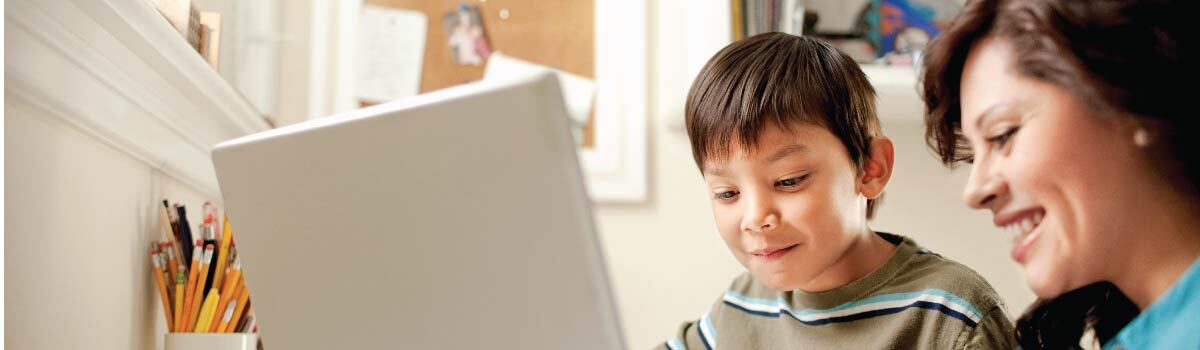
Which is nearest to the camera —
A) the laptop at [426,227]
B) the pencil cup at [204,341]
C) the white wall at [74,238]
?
the laptop at [426,227]

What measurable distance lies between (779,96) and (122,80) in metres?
0.61

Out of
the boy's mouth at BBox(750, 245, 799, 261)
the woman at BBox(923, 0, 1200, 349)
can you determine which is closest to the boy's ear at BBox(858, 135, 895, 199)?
the boy's mouth at BBox(750, 245, 799, 261)

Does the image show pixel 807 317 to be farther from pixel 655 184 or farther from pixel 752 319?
pixel 655 184

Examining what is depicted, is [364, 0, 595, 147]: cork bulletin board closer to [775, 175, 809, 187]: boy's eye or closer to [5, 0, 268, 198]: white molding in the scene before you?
[5, 0, 268, 198]: white molding

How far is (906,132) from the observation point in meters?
1.87

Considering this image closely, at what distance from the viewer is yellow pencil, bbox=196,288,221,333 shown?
3.15 ft

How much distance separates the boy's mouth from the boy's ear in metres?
0.11

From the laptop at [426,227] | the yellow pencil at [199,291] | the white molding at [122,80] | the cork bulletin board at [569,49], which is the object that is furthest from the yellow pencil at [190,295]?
the cork bulletin board at [569,49]

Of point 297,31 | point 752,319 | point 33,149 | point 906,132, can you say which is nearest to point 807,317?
point 752,319

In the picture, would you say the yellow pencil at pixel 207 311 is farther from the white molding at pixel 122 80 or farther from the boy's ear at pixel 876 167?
the boy's ear at pixel 876 167

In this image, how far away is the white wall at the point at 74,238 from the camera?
747mm

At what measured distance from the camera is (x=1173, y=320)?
0.64 meters

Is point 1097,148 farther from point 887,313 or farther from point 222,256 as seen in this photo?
point 222,256

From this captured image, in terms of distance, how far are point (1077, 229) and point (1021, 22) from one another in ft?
0.46
